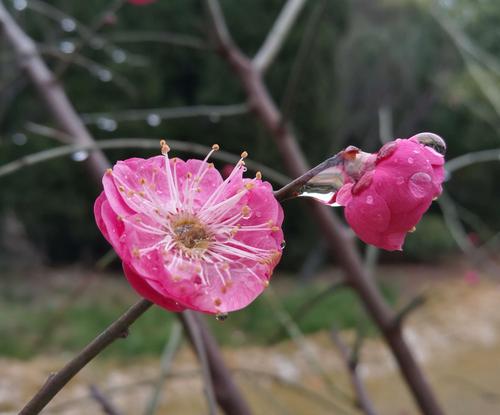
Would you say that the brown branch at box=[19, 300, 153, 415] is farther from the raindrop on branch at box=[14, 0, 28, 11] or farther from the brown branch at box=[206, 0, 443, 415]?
the raindrop on branch at box=[14, 0, 28, 11]

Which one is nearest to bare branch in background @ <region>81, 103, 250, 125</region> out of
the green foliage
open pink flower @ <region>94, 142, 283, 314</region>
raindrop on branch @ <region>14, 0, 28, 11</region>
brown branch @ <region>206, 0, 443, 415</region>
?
brown branch @ <region>206, 0, 443, 415</region>

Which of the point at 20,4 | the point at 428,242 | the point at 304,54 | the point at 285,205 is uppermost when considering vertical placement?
the point at 285,205

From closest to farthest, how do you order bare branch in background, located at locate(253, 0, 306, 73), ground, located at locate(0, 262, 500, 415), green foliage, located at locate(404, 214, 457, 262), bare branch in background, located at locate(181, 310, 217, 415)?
bare branch in background, located at locate(181, 310, 217, 415) → bare branch in background, located at locate(253, 0, 306, 73) → ground, located at locate(0, 262, 500, 415) → green foliage, located at locate(404, 214, 457, 262)

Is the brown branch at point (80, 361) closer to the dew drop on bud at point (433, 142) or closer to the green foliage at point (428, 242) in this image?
the dew drop on bud at point (433, 142)

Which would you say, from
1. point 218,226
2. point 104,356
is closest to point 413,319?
point 104,356

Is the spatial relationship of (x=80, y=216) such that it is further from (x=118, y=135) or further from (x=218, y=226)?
(x=218, y=226)

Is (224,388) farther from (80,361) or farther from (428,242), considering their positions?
(428,242)

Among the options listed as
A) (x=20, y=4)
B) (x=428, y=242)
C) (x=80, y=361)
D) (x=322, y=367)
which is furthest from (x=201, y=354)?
(x=428, y=242)
